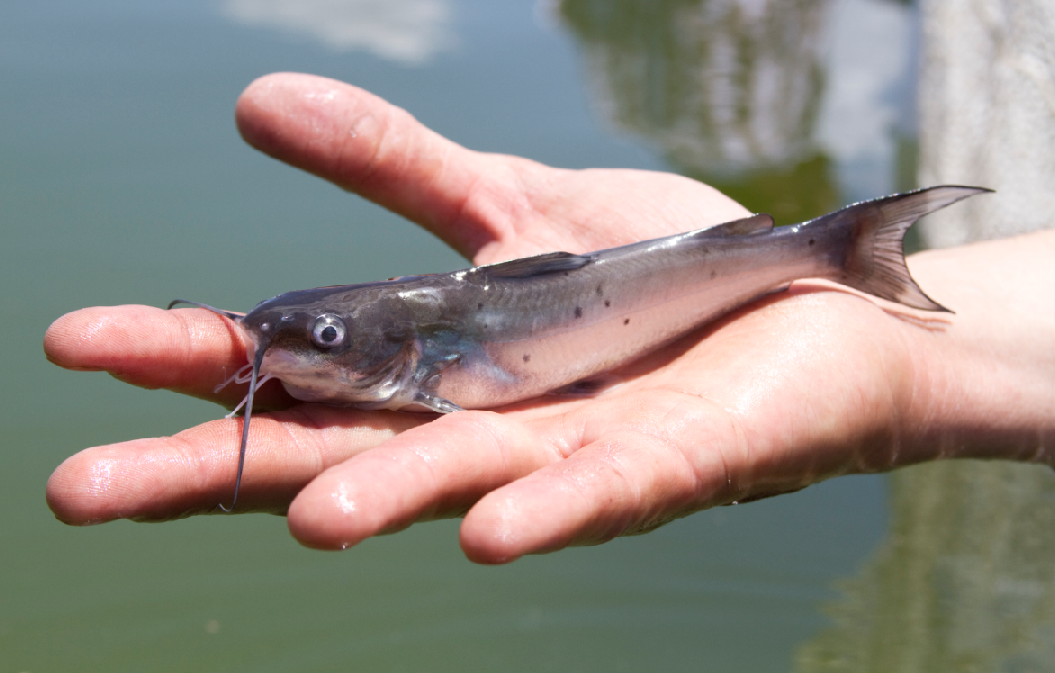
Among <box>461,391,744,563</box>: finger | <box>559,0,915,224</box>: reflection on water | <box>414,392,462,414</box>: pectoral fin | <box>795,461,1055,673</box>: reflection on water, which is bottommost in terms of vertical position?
<box>795,461,1055,673</box>: reflection on water

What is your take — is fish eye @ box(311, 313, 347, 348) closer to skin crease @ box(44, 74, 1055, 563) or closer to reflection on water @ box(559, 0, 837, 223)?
skin crease @ box(44, 74, 1055, 563)

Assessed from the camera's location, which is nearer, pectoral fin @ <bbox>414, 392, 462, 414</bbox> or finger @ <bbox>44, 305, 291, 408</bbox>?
finger @ <bbox>44, 305, 291, 408</bbox>

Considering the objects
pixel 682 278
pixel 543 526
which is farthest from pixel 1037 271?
pixel 543 526

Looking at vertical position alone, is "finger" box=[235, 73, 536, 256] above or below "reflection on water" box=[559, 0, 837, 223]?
below

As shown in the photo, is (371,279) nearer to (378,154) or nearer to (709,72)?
(378,154)

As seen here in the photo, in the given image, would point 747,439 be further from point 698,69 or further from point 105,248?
point 698,69

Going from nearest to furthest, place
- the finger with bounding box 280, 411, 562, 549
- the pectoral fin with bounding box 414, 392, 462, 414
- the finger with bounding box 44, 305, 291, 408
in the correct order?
the finger with bounding box 280, 411, 562, 549, the finger with bounding box 44, 305, 291, 408, the pectoral fin with bounding box 414, 392, 462, 414

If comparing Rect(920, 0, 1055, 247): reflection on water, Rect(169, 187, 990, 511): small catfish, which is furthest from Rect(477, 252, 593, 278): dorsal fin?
Rect(920, 0, 1055, 247): reflection on water

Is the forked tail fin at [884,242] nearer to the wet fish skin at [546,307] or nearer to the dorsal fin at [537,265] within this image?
the wet fish skin at [546,307]
